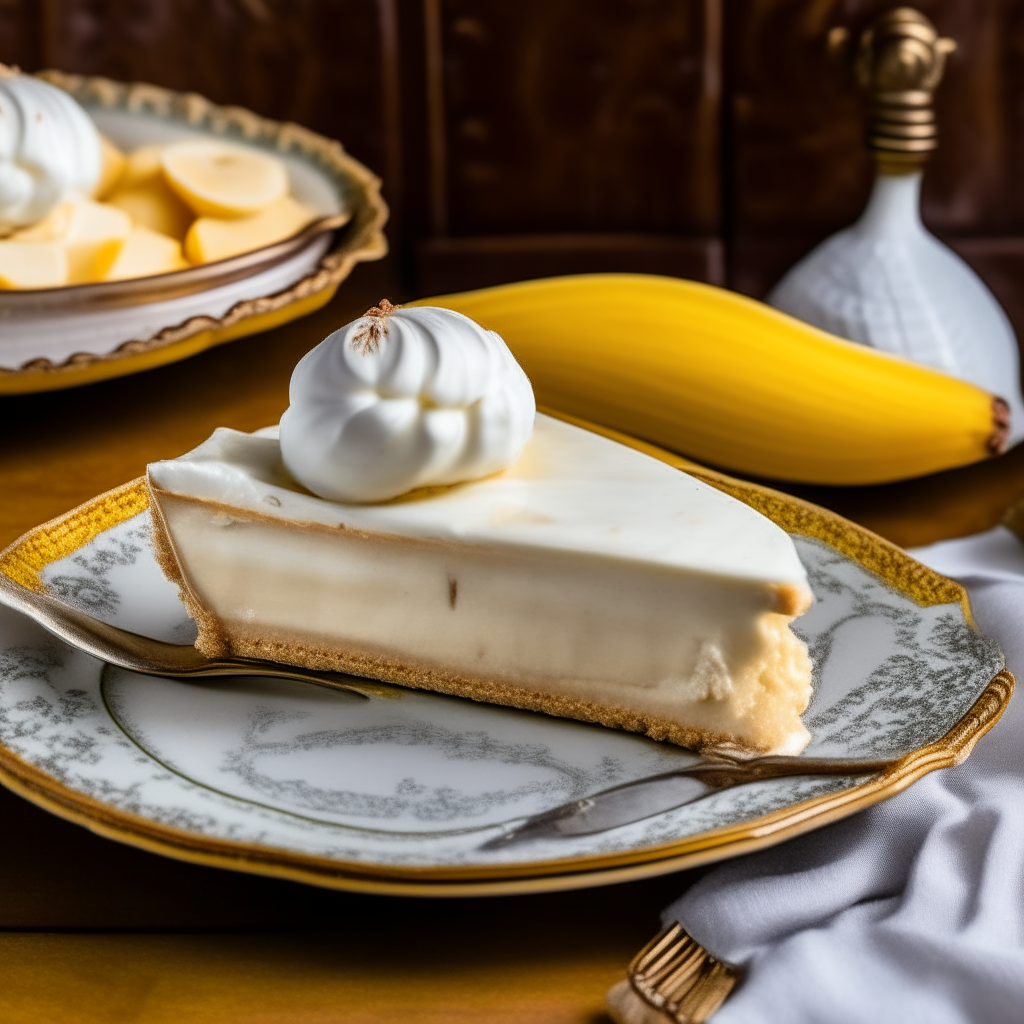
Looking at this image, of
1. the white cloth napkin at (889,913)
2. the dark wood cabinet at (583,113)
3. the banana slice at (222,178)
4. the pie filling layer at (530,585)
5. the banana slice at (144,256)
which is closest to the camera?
the white cloth napkin at (889,913)

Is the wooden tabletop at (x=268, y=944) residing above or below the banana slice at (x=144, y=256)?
below

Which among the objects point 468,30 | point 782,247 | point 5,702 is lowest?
point 782,247

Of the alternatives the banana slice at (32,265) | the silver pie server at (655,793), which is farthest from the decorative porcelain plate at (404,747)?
the banana slice at (32,265)

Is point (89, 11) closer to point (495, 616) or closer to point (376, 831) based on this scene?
point (495, 616)

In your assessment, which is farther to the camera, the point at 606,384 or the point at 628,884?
the point at 606,384

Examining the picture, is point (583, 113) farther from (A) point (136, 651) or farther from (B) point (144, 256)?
(A) point (136, 651)

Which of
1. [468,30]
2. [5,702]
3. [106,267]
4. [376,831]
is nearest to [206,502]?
[5,702]

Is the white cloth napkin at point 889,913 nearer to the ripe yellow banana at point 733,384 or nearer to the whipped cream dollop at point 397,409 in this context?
the whipped cream dollop at point 397,409
